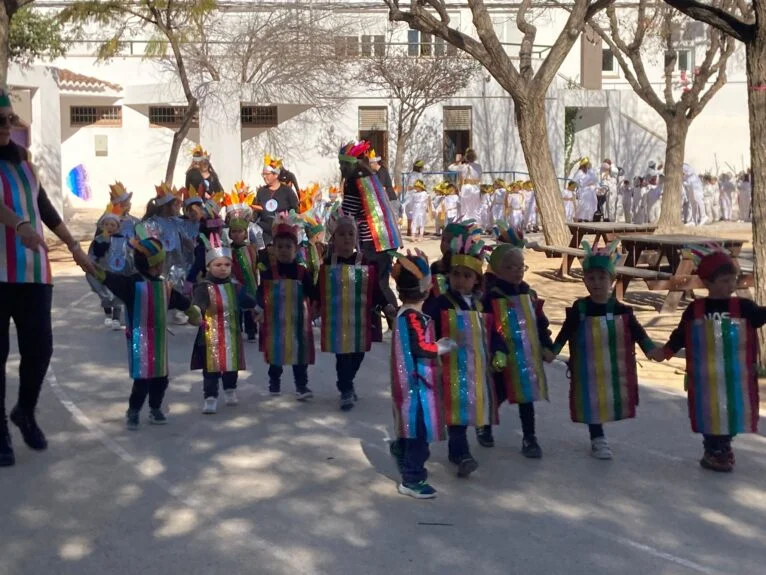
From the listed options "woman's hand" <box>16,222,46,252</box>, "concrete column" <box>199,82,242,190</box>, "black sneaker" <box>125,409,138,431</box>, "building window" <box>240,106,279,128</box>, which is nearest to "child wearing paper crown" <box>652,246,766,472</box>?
"black sneaker" <box>125,409,138,431</box>

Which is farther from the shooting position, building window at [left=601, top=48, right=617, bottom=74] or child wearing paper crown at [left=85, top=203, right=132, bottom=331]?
building window at [left=601, top=48, right=617, bottom=74]

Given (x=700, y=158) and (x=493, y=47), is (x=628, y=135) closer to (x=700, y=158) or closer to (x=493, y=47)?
(x=700, y=158)

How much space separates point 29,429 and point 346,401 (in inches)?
86.9

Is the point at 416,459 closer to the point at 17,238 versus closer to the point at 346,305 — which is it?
the point at 346,305

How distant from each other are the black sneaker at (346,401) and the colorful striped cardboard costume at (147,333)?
1.29 m

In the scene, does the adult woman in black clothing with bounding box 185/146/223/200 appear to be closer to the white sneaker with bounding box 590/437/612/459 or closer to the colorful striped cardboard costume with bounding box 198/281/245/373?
the colorful striped cardboard costume with bounding box 198/281/245/373

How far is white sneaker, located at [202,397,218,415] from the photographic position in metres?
7.98

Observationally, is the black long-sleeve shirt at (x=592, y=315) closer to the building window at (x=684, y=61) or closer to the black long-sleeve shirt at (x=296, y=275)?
the black long-sleeve shirt at (x=296, y=275)

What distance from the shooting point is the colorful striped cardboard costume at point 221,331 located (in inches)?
308

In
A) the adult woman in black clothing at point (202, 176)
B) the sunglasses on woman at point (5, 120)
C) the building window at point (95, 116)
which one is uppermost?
the building window at point (95, 116)

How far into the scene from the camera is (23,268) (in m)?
6.34

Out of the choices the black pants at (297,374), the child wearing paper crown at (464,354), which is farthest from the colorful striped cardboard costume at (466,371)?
the black pants at (297,374)

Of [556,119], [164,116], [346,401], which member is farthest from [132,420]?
[164,116]

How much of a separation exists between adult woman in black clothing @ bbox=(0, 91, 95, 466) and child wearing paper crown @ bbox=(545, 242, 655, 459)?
114 inches
